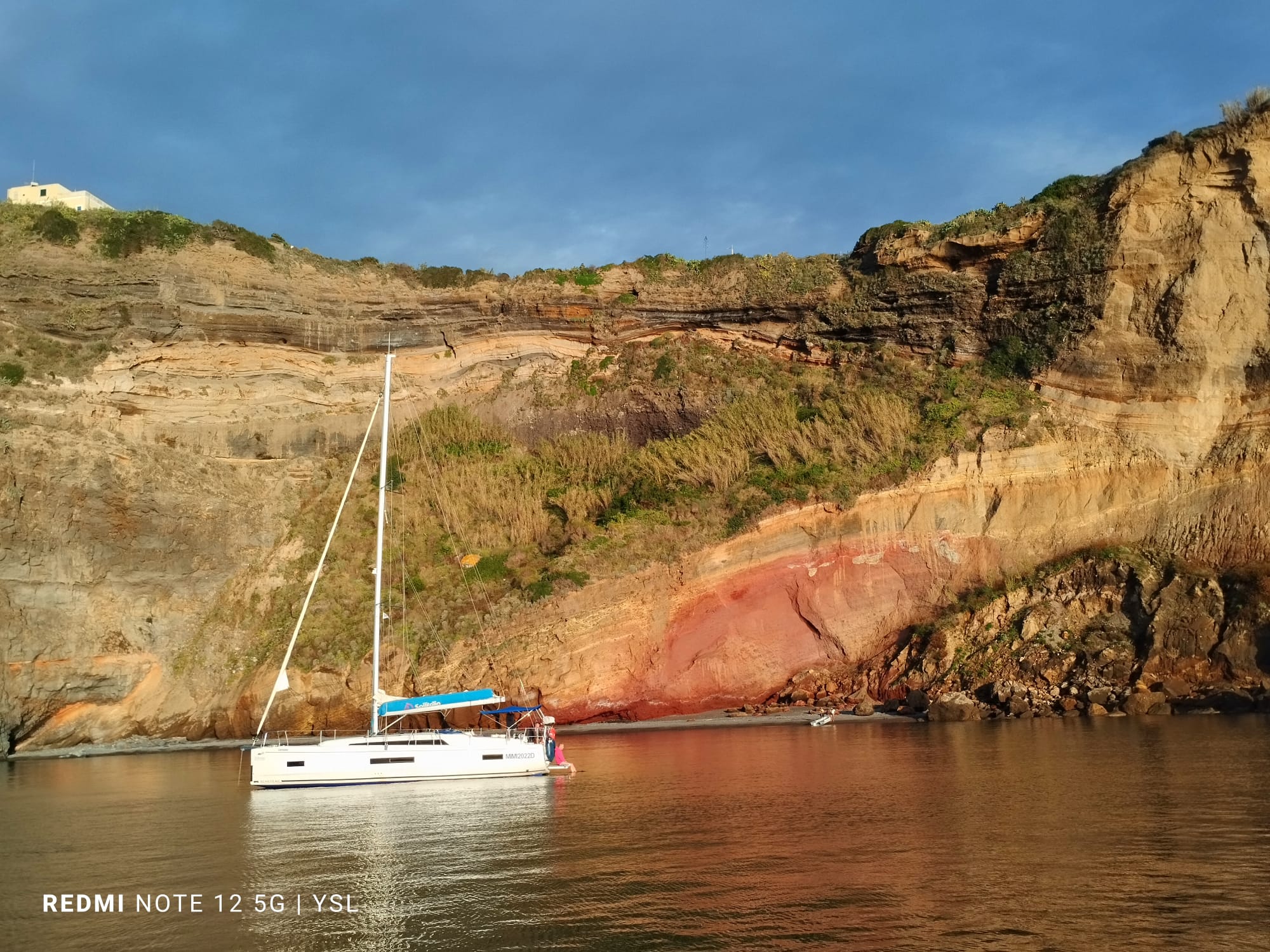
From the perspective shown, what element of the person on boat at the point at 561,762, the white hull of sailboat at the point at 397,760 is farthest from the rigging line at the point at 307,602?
the person on boat at the point at 561,762

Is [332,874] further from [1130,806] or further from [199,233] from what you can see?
[199,233]

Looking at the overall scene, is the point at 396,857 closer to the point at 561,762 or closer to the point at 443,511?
the point at 561,762

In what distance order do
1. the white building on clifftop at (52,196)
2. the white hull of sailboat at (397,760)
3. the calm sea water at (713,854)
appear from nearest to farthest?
1. the calm sea water at (713,854)
2. the white hull of sailboat at (397,760)
3. the white building on clifftop at (52,196)

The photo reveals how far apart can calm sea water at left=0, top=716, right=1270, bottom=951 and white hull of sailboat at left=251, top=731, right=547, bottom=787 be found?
0.50 meters

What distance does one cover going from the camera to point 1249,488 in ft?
122

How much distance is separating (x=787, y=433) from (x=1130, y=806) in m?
27.4

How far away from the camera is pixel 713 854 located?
1528cm

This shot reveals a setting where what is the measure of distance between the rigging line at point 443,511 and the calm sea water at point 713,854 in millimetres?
12660

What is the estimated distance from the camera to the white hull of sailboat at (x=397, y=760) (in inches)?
1001

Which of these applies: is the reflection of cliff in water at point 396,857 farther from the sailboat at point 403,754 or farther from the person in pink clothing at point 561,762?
the person in pink clothing at point 561,762

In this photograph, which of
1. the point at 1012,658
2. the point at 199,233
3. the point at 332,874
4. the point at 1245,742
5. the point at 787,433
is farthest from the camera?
the point at 199,233

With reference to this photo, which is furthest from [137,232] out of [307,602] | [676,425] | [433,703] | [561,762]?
[561,762]

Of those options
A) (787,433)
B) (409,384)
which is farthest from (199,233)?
(787,433)

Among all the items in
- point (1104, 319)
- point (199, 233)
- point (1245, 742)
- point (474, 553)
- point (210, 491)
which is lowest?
point (1245, 742)
